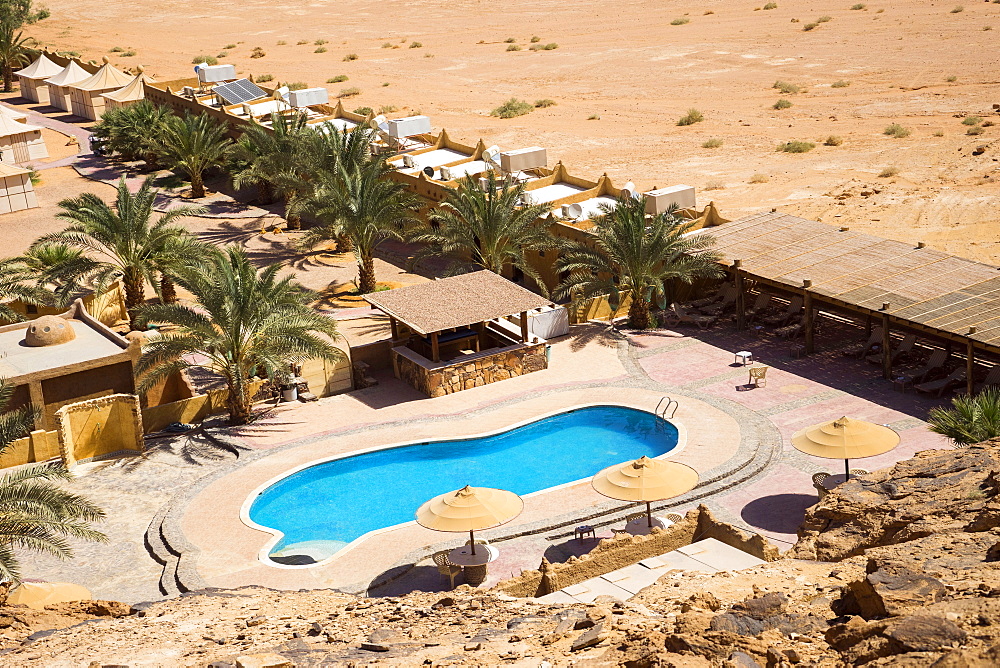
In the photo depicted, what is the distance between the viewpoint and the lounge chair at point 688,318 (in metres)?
29.7

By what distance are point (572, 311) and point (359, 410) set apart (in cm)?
702

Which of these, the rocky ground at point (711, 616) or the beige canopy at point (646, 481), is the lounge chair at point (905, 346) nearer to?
the beige canopy at point (646, 481)

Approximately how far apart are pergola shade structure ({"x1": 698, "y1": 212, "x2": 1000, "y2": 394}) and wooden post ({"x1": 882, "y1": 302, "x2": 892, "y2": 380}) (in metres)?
0.02

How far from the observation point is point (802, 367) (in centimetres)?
2681

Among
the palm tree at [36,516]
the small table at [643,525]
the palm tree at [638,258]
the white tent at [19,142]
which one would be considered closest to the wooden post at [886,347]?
the palm tree at [638,258]

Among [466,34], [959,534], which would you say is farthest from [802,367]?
[466,34]

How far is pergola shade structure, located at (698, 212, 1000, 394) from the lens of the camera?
79.5 feet

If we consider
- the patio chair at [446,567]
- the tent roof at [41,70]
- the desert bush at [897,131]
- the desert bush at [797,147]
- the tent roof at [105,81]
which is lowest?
the patio chair at [446,567]

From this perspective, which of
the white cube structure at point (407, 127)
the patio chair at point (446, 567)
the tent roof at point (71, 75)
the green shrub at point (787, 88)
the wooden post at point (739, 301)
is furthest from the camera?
the tent roof at point (71, 75)

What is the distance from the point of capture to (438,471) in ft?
76.6

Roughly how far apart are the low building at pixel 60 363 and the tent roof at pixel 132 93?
30.4 m

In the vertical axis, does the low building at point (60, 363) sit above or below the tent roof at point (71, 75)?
below

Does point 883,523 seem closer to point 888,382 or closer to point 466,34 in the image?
point 888,382

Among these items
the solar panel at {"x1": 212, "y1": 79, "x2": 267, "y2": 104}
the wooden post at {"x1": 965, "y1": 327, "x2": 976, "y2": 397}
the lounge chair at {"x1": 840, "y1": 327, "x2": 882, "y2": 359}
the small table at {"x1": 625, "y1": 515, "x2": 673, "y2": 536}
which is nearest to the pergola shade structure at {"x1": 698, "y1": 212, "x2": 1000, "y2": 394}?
the wooden post at {"x1": 965, "y1": 327, "x2": 976, "y2": 397}
